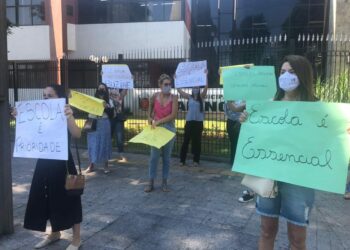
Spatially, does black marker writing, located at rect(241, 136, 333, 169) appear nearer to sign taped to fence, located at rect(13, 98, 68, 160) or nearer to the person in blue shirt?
sign taped to fence, located at rect(13, 98, 68, 160)

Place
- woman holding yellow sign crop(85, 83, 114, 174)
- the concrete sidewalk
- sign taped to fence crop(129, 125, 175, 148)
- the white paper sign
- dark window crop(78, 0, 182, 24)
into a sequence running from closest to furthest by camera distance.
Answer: the concrete sidewalk
sign taped to fence crop(129, 125, 175, 148)
woman holding yellow sign crop(85, 83, 114, 174)
the white paper sign
dark window crop(78, 0, 182, 24)

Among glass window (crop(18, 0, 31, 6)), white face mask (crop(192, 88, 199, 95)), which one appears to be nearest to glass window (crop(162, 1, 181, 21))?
glass window (crop(18, 0, 31, 6))

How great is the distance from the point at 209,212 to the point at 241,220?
0.49 m

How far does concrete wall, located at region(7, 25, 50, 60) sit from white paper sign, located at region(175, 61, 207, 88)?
660 inches

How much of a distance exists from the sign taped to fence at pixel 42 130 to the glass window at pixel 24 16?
69.5 feet

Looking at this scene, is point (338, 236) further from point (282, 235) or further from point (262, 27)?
point (262, 27)

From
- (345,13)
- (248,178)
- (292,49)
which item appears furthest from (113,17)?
(248,178)

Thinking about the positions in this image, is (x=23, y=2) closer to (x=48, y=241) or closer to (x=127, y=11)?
(x=127, y=11)

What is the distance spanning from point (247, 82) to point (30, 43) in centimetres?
2122

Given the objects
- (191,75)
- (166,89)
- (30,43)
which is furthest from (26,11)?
(166,89)

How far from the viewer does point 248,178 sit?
3.33m

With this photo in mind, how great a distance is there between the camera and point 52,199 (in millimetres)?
4234

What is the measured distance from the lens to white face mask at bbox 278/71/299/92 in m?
3.17

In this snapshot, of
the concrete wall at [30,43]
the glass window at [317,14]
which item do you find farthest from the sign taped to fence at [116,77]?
the glass window at [317,14]
